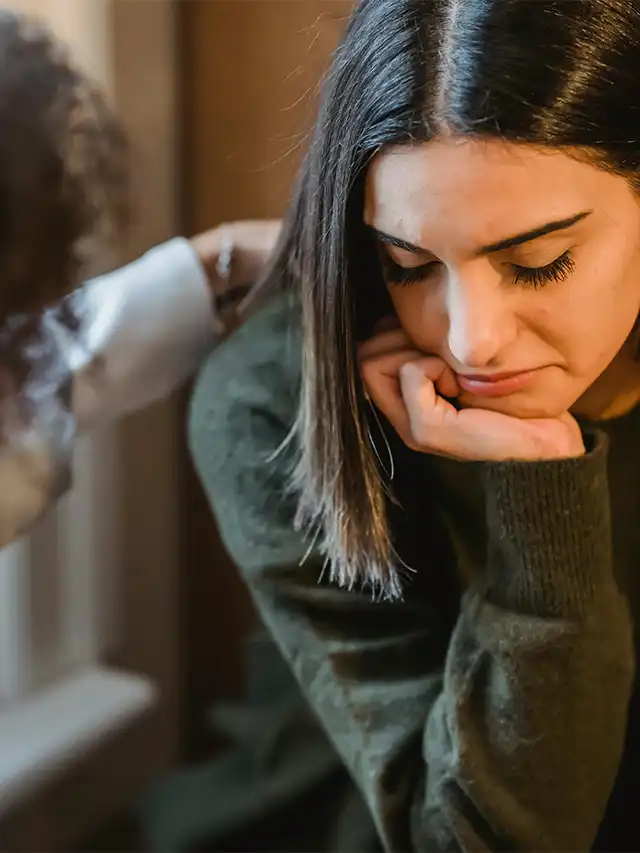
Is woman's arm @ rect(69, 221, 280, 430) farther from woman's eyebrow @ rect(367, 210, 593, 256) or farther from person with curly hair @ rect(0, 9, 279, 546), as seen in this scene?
woman's eyebrow @ rect(367, 210, 593, 256)

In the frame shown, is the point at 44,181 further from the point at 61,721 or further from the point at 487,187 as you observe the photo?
the point at 61,721

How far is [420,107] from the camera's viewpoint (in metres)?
0.53

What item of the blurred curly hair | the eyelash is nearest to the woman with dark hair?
the eyelash

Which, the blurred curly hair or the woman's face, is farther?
the blurred curly hair

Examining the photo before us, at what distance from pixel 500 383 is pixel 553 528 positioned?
9 cm

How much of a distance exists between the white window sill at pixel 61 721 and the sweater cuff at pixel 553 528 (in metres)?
0.46

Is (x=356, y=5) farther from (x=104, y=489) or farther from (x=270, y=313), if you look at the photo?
(x=104, y=489)

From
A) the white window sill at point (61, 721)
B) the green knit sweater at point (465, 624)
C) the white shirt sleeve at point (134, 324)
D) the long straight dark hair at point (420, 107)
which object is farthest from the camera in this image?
the white window sill at point (61, 721)

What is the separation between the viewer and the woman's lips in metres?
0.59

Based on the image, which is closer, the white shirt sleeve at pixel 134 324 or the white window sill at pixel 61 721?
the white shirt sleeve at pixel 134 324

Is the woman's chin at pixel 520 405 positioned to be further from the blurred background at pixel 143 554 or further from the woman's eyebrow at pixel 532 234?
the blurred background at pixel 143 554

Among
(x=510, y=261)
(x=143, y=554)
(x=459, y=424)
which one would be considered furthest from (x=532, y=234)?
(x=143, y=554)

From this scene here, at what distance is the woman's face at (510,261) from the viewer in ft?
1.71

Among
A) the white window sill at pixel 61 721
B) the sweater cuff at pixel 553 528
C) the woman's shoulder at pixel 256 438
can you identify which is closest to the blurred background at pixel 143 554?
the white window sill at pixel 61 721
